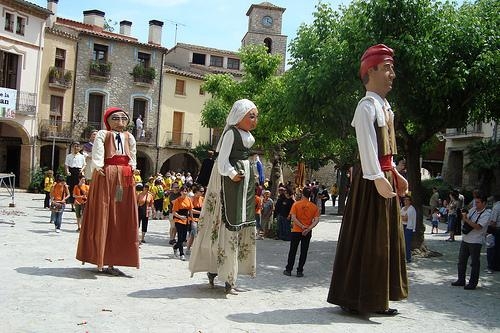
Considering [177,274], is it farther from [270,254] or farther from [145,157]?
[145,157]

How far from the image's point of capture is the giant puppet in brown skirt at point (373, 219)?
5125mm

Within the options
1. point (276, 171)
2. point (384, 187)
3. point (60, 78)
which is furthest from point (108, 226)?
point (60, 78)

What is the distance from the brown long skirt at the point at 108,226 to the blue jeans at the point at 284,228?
8.00 m

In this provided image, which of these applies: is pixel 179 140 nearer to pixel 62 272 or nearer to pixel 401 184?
pixel 62 272

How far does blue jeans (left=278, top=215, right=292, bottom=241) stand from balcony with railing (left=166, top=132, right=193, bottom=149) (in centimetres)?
2492

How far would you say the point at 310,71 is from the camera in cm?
1066

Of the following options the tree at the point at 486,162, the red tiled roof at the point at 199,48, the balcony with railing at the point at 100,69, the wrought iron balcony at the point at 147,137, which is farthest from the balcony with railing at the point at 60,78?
the tree at the point at 486,162

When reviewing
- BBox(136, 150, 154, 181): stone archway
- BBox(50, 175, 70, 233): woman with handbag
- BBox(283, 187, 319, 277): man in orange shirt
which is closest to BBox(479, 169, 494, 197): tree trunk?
BBox(283, 187, 319, 277): man in orange shirt

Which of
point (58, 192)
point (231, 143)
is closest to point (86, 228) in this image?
point (231, 143)

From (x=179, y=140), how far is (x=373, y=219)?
3510 centimetres

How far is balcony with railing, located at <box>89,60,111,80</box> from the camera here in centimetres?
3444

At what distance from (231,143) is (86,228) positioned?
2.32m

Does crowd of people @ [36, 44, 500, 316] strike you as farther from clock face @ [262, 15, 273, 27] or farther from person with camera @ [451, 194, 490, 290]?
clock face @ [262, 15, 273, 27]

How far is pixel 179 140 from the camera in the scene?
3972 centimetres
